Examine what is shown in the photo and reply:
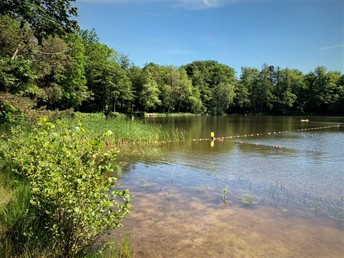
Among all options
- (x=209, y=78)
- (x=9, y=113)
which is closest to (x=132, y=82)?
(x=209, y=78)

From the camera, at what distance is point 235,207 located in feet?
30.3

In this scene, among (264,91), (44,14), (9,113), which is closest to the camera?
(44,14)

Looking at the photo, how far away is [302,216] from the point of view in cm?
866

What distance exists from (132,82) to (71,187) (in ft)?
219

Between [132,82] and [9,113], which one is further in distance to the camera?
[132,82]

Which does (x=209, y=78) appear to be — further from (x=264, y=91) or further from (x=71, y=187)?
(x=71, y=187)

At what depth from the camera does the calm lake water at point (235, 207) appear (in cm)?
672

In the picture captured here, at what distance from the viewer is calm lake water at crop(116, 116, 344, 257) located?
672 cm

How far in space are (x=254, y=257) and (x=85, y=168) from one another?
4084 millimetres

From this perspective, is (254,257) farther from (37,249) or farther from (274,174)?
(274,174)

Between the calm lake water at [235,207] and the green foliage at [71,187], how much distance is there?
7.08ft

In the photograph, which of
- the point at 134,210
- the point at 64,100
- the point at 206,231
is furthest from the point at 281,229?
the point at 64,100

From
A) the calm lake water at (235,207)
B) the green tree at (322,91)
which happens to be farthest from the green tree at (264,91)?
the calm lake water at (235,207)

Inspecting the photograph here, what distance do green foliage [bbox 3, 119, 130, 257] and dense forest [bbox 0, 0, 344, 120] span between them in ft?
17.7
